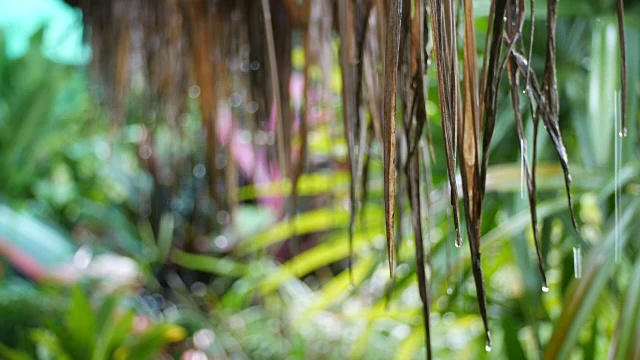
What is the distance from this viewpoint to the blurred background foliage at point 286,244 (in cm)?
75

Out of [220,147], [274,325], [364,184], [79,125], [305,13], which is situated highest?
[305,13]

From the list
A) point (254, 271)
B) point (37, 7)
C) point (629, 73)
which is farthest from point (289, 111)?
point (37, 7)

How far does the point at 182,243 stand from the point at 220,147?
163 cm

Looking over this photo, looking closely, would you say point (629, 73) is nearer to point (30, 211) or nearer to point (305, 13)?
point (305, 13)

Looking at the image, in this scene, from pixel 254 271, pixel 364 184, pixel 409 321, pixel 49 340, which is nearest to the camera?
pixel 364 184

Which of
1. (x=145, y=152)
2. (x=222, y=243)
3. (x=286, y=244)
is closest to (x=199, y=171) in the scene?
(x=145, y=152)

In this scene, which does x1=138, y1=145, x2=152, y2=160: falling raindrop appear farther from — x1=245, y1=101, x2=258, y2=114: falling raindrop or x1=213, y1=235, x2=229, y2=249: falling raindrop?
x1=213, y1=235, x2=229, y2=249: falling raindrop

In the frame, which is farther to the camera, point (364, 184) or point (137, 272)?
point (137, 272)

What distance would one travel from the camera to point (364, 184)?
583 mm

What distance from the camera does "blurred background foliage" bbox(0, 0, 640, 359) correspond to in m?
0.75

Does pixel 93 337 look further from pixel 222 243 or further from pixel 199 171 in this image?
pixel 222 243

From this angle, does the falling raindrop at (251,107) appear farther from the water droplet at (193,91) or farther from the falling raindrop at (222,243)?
the falling raindrop at (222,243)

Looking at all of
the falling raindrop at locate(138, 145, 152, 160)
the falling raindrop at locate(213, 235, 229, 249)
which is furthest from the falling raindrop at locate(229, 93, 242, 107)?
the falling raindrop at locate(213, 235, 229, 249)

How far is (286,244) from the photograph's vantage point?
2775 millimetres
